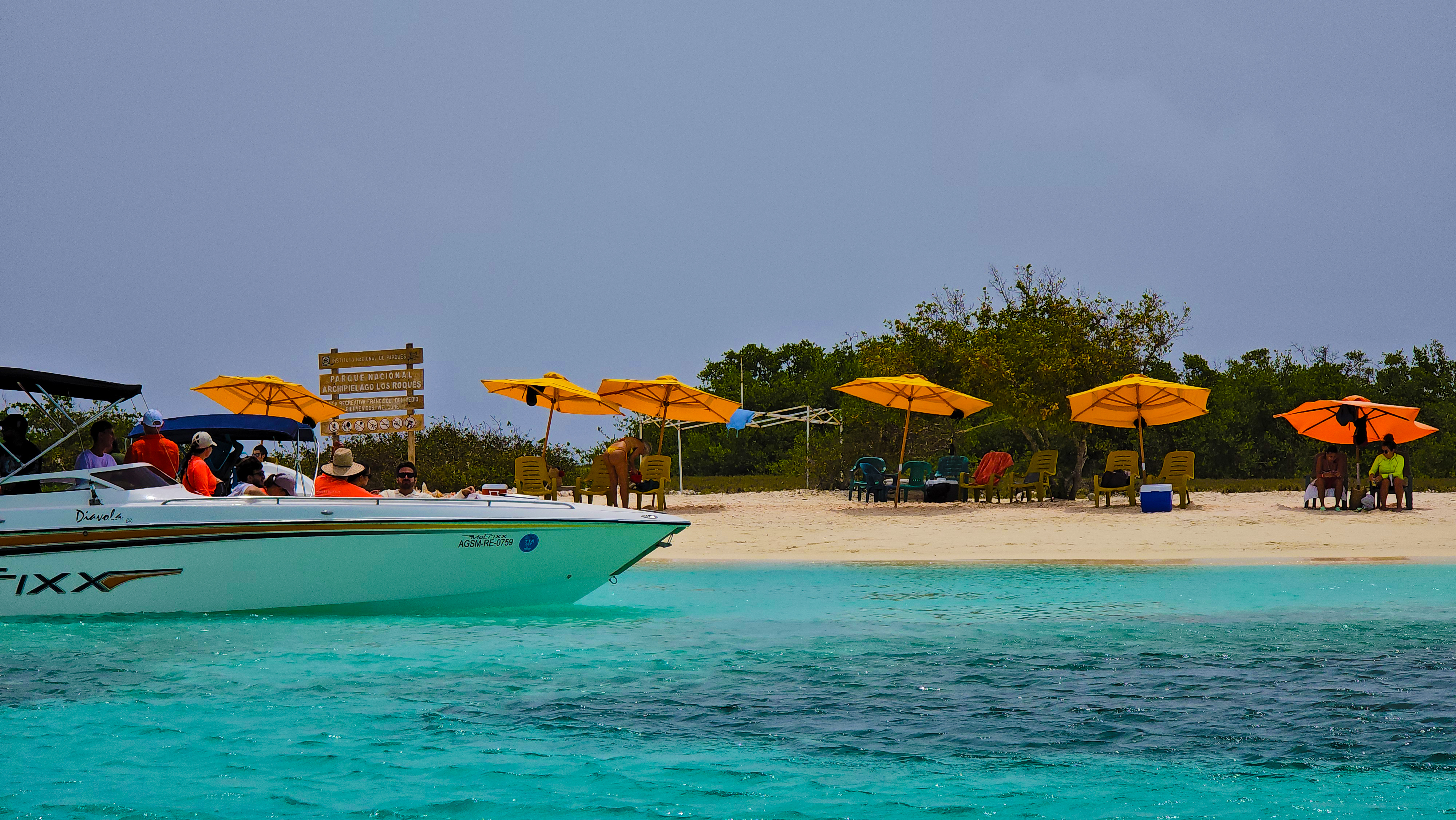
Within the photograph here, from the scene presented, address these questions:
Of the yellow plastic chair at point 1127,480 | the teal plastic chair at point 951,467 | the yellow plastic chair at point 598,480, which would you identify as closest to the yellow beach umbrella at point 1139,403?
the yellow plastic chair at point 1127,480

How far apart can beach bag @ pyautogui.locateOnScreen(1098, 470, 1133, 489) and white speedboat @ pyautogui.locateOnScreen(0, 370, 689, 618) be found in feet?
41.2

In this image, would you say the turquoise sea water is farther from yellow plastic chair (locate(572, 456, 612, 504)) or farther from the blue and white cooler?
yellow plastic chair (locate(572, 456, 612, 504))

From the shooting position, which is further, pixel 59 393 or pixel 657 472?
pixel 657 472

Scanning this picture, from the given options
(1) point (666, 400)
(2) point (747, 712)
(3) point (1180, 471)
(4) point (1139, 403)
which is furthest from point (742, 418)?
(2) point (747, 712)

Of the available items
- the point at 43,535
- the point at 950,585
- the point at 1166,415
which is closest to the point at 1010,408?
the point at 1166,415

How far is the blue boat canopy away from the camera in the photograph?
44.1ft

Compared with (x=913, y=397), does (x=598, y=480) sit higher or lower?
lower

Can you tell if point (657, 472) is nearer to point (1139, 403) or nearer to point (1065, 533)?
point (1065, 533)

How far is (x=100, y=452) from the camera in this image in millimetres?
10180

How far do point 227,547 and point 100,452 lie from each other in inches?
73.4

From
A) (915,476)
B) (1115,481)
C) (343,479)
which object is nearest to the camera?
(343,479)

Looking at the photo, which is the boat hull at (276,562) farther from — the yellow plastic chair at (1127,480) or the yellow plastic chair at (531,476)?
the yellow plastic chair at (1127,480)

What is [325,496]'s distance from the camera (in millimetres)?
9844

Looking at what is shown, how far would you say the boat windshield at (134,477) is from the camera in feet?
30.4
